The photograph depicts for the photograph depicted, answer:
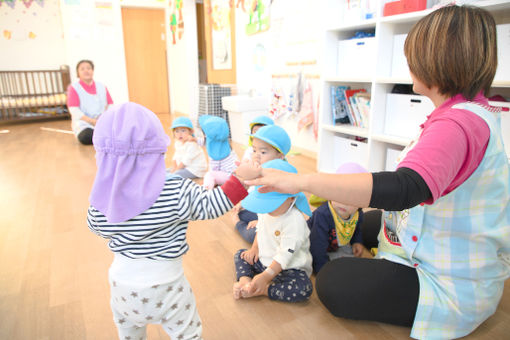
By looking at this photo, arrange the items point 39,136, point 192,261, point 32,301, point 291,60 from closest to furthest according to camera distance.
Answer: point 32,301, point 192,261, point 291,60, point 39,136

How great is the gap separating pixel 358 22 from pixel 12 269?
2.46m

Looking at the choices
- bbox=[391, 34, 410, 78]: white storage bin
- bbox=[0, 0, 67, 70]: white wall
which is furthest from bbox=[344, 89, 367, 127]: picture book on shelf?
bbox=[0, 0, 67, 70]: white wall

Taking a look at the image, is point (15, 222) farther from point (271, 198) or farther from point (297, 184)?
point (297, 184)

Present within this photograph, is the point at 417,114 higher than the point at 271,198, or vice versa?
the point at 417,114

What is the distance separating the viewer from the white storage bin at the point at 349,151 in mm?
2674

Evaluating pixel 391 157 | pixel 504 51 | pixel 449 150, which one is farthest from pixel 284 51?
pixel 449 150

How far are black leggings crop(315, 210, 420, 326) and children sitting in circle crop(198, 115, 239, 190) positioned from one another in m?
1.42

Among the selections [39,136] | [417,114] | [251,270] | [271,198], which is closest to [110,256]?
[251,270]

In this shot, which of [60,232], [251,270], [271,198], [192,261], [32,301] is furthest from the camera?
[60,232]

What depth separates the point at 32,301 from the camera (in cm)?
139

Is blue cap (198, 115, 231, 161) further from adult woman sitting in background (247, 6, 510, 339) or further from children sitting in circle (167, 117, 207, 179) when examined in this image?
adult woman sitting in background (247, 6, 510, 339)

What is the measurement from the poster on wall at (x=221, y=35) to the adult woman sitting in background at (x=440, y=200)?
4.17 metres

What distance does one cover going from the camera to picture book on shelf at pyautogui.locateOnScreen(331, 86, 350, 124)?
2.84m

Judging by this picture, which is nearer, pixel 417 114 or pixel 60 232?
pixel 60 232
